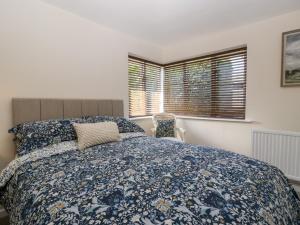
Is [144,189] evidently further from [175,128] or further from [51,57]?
[175,128]

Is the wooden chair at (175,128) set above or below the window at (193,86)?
below

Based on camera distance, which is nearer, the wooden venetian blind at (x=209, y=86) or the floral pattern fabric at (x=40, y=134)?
the floral pattern fabric at (x=40, y=134)

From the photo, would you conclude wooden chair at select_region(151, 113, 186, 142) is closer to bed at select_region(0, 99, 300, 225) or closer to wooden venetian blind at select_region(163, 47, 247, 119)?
wooden venetian blind at select_region(163, 47, 247, 119)

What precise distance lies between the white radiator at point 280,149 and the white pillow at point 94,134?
6.58 feet

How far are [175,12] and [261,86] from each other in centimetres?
160

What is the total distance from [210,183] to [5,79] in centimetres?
215

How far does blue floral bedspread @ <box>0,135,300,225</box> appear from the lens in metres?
0.77

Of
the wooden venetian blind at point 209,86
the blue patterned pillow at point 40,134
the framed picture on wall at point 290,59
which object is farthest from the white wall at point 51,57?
the framed picture on wall at point 290,59

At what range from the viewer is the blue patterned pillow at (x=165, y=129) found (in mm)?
3184

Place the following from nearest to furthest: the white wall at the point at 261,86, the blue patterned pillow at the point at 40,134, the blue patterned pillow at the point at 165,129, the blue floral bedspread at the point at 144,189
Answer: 1. the blue floral bedspread at the point at 144,189
2. the blue patterned pillow at the point at 40,134
3. the white wall at the point at 261,86
4. the blue patterned pillow at the point at 165,129

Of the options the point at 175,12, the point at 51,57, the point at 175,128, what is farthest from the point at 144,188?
the point at 175,128

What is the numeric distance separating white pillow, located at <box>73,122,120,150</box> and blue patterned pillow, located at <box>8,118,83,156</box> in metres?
0.12

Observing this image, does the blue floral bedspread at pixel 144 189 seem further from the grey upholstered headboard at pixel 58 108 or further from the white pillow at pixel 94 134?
the grey upholstered headboard at pixel 58 108

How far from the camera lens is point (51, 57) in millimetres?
2168
